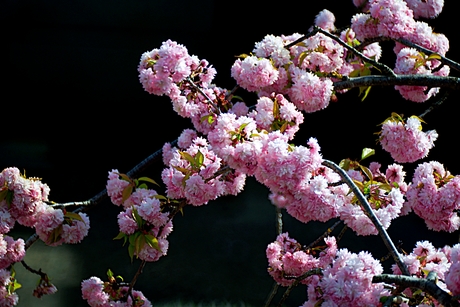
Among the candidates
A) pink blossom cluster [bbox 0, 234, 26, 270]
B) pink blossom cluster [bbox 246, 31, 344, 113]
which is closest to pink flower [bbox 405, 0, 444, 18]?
pink blossom cluster [bbox 246, 31, 344, 113]

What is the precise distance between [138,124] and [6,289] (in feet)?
5.61

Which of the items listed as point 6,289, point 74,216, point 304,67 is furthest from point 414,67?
point 6,289

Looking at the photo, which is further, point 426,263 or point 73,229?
point 73,229

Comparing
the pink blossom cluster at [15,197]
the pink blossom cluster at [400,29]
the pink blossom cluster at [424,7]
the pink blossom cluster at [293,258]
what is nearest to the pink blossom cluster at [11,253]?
the pink blossom cluster at [15,197]

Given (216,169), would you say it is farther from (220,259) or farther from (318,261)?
(220,259)

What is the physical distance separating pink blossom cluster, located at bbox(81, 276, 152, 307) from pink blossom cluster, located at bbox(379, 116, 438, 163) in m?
0.73

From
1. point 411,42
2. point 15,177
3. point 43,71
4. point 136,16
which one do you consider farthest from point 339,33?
point 43,71

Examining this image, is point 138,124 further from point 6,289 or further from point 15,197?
point 15,197

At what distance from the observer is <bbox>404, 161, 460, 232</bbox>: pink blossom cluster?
1188 mm

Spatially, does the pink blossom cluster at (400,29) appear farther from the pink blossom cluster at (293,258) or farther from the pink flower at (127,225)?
the pink flower at (127,225)

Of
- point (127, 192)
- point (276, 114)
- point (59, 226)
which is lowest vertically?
point (59, 226)

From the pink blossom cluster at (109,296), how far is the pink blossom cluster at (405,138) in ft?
2.41

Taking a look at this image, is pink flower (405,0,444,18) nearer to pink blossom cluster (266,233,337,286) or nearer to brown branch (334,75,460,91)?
brown branch (334,75,460,91)

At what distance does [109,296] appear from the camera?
4.40 ft
